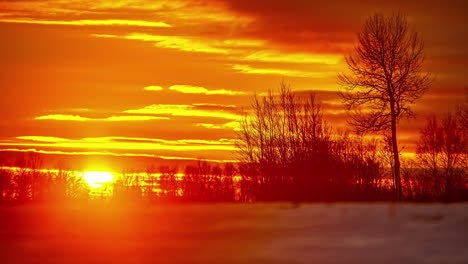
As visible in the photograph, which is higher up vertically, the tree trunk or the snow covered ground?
the tree trunk

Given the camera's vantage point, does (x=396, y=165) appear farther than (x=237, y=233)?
Yes

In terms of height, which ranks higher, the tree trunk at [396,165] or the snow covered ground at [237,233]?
the tree trunk at [396,165]

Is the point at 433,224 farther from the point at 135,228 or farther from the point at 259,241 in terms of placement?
the point at 135,228

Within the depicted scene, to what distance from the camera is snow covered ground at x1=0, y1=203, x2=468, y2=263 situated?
9.58ft

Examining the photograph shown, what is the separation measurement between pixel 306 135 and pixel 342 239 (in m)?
33.4

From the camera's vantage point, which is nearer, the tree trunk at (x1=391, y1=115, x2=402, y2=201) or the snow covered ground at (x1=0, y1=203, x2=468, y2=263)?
the snow covered ground at (x1=0, y1=203, x2=468, y2=263)

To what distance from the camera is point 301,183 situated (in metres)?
31.0

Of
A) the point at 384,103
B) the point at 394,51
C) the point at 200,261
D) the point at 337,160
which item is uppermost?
the point at 394,51

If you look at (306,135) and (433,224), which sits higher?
(306,135)

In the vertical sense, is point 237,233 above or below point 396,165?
below

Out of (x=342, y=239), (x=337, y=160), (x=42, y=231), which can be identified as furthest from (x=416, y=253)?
(x=337, y=160)

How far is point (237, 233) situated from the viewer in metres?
3.07

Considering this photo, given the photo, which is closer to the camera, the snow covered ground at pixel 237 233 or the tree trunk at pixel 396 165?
the snow covered ground at pixel 237 233

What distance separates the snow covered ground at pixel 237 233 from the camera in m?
2.92
